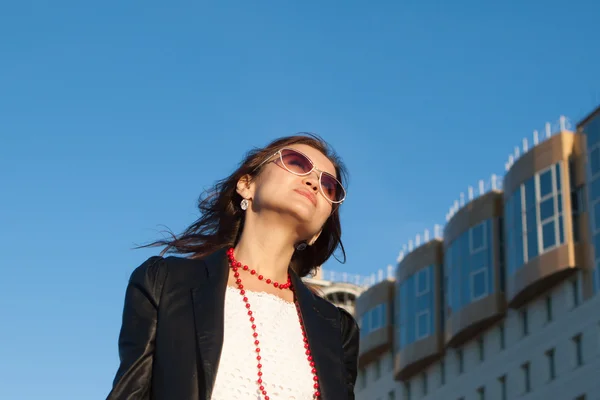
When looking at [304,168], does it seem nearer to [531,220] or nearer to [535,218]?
[535,218]

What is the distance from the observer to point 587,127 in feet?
180

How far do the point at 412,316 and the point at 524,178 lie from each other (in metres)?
12.6

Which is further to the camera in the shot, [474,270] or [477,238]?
[477,238]

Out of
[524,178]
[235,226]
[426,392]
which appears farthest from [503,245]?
[235,226]

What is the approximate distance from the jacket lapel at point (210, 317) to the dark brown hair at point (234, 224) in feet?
1.18

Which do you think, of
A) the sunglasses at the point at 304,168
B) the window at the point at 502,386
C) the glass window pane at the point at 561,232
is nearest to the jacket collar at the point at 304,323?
the sunglasses at the point at 304,168

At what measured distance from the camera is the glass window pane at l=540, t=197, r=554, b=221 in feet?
180

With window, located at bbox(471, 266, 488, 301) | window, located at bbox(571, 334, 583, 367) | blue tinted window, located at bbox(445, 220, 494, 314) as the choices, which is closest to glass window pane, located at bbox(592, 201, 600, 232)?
window, located at bbox(571, 334, 583, 367)

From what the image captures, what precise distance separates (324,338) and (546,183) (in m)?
51.2

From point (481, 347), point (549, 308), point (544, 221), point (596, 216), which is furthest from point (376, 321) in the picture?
point (596, 216)

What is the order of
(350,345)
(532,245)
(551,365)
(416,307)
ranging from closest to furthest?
(350,345) → (532,245) → (551,365) → (416,307)

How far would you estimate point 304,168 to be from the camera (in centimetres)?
587

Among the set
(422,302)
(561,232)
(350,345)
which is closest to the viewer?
(350,345)

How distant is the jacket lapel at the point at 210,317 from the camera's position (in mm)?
5031
